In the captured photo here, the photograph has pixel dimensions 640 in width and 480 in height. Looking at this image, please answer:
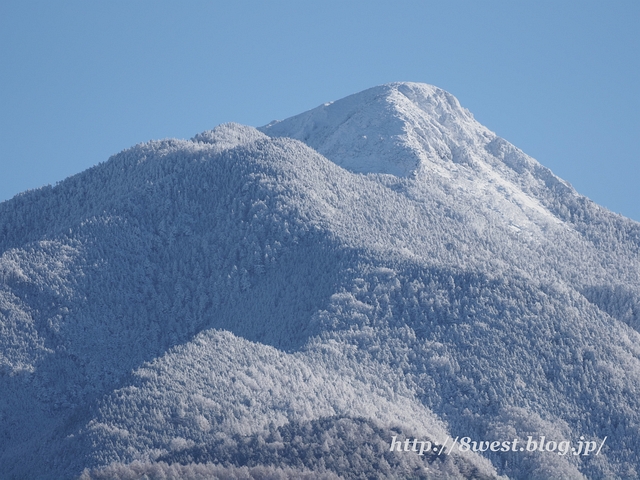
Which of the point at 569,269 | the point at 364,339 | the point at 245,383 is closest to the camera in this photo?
the point at 245,383

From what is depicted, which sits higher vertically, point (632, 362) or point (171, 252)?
point (171, 252)

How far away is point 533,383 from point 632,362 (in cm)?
1296

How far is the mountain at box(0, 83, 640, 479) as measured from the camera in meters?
134

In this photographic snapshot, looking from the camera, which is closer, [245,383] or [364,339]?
[245,383]

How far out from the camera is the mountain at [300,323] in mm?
134125

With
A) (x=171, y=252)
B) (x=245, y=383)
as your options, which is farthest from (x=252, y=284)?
(x=245, y=383)

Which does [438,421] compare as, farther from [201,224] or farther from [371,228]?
[201,224]

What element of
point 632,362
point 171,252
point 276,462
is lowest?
point 276,462

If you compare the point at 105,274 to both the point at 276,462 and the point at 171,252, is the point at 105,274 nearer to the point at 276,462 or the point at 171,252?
the point at 171,252

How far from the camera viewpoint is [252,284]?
162500 millimetres

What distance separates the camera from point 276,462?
12900 centimetres

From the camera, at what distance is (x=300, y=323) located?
155000 mm

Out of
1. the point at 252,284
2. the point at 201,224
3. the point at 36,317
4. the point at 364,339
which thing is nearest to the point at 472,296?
the point at 364,339

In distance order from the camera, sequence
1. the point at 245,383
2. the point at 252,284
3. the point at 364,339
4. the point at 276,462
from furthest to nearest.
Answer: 1. the point at 252,284
2. the point at 364,339
3. the point at 245,383
4. the point at 276,462
